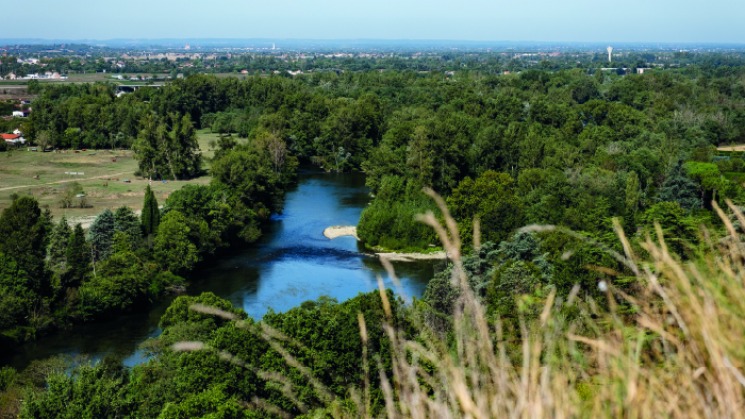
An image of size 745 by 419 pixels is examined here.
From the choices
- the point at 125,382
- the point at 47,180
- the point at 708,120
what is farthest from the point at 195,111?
the point at 125,382

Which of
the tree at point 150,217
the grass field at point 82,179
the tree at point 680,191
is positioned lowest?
the grass field at point 82,179

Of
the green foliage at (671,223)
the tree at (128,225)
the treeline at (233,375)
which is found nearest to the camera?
the treeline at (233,375)

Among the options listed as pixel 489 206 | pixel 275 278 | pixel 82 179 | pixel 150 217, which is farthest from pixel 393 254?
pixel 82 179

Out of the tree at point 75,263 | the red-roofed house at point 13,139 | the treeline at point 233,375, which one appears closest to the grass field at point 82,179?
the red-roofed house at point 13,139

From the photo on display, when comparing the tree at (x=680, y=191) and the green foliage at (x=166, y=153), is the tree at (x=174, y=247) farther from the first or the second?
the tree at (x=680, y=191)

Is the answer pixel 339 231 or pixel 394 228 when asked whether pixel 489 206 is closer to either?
pixel 394 228

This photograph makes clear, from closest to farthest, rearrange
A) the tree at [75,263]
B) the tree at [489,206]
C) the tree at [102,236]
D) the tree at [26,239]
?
1. the tree at [26,239]
2. the tree at [75,263]
3. the tree at [102,236]
4. the tree at [489,206]

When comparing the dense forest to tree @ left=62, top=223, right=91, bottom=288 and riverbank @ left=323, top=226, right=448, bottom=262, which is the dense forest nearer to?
tree @ left=62, top=223, right=91, bottom=288
